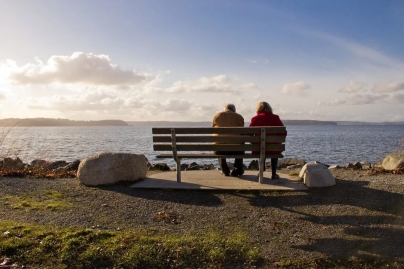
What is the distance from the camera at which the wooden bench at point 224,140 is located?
7949 mm

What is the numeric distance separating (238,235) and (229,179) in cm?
357

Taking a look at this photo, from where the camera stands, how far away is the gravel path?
4902 mm

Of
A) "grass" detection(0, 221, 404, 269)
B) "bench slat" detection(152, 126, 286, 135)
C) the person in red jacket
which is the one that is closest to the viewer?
"grass" detection(0, 221, 404, 269)

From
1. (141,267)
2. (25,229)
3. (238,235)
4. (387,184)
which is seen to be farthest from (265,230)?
(387,184)

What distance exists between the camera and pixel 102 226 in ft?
18.4

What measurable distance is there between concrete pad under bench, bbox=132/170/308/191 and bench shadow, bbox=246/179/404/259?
0.44 metres

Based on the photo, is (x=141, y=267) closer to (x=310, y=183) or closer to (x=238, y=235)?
(x=238, y=235)

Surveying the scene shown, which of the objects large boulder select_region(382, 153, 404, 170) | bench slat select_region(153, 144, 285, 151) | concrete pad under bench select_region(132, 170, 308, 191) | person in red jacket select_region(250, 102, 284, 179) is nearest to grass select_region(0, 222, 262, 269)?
concrete pad under bench select_region(132, 170, 308, 191)

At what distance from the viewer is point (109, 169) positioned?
335 inches

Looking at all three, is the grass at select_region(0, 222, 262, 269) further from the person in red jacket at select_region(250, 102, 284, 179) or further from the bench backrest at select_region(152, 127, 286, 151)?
the person in red jacket at select_region(250, 102, 284, 179)

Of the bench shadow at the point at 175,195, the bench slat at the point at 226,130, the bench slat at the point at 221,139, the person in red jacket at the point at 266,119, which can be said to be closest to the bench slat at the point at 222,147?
the bench slat at the point at 221,139

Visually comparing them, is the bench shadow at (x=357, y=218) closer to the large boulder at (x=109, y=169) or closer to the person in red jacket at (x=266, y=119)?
the person in red jacket at (x=266, y=119)

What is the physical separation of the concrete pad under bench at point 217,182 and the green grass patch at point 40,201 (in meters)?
1.65

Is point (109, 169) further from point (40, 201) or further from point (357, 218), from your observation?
point (357, 218)
